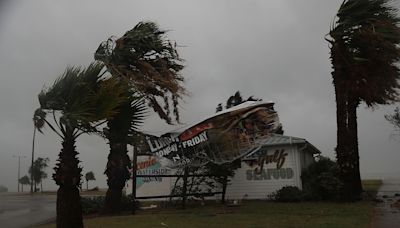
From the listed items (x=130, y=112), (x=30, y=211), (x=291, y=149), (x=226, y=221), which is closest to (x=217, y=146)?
(x=226, y=221)

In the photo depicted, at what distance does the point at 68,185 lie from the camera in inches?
401

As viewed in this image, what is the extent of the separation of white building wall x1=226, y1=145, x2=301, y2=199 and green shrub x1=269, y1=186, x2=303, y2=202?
3.79 feet

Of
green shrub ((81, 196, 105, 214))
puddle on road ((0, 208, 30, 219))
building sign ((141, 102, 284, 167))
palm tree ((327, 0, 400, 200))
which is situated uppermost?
palm tree ((327, 0, 400, 200))

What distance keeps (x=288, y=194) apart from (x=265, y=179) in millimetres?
2729

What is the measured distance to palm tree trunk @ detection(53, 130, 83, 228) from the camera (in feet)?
33.4

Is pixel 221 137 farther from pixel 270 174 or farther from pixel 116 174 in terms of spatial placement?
pixel 270 174

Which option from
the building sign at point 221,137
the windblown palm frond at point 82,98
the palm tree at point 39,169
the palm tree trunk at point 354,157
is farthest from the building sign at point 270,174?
the palm tree at point 39,169

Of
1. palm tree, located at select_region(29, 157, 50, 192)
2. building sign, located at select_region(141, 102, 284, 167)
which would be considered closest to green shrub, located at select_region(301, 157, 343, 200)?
building sign, located at select_region(141, 102, 284, 167)

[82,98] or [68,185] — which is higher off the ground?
[82,98]

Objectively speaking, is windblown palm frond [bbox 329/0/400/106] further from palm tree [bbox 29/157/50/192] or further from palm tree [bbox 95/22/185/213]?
palm tree [bbox 29/157/50/192]

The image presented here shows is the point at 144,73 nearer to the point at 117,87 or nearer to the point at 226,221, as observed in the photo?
the point at 117,87

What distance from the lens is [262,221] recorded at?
13828 millimetres

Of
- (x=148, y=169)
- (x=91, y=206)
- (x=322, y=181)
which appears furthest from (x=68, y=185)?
(x=148, y=169)

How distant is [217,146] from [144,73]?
5443 mm
